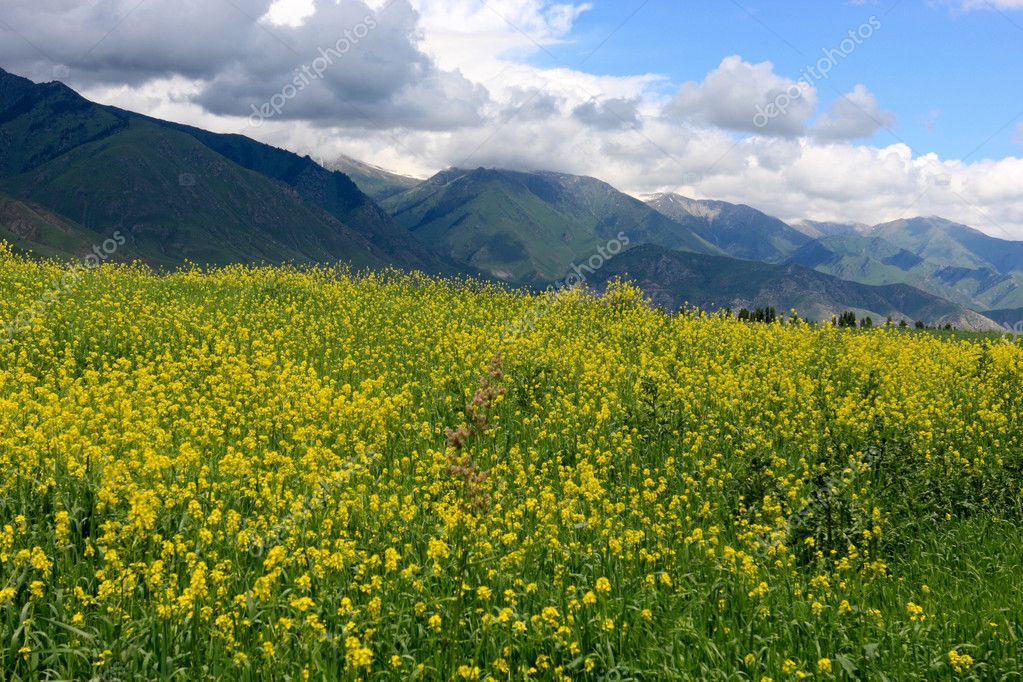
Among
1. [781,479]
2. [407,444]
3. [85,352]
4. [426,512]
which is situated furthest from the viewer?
[85,352]

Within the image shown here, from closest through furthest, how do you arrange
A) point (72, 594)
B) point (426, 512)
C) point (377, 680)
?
point (377, 680) < point (72, 594) < point (426, 512)

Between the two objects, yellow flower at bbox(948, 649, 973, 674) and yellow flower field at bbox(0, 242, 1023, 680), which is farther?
yellow flower field at bbox(0, 242, 1023, 680)

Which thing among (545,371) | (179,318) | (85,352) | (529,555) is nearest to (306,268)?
(179,318)

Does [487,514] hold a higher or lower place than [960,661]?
higher

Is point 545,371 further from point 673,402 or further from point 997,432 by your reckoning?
point 997,432

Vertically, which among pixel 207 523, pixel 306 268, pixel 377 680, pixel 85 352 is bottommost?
pixel 377 680

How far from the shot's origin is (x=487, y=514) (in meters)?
8.23

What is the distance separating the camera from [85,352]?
1473cm

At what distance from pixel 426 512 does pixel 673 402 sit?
6.68 meters

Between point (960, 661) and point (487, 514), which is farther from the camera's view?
point (487, 514)

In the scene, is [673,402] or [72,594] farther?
[673,402]

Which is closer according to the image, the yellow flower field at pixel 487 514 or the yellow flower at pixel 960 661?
the yellow flower at pixel 960 661

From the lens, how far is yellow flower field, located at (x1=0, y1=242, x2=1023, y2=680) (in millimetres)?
5715

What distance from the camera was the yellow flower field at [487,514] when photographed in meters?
5.71
